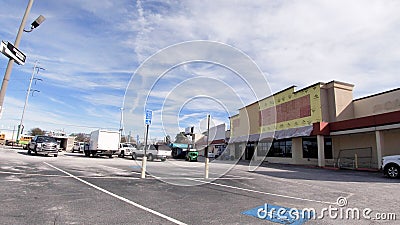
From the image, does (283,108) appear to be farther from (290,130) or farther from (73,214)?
(73,214)

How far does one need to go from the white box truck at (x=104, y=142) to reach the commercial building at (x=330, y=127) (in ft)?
60.1

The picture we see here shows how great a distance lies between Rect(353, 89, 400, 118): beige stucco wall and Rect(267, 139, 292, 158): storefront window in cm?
762

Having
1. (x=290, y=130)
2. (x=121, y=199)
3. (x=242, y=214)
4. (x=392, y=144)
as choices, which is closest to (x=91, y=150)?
(x=290, y=130)

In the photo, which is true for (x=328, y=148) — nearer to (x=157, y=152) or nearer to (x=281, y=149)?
(x=281, y=149)

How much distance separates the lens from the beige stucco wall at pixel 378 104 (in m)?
20.8

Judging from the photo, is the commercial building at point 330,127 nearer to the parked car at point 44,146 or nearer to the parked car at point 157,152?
the parked car at point 157,152

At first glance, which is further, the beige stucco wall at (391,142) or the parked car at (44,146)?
the parked car at (44,146)

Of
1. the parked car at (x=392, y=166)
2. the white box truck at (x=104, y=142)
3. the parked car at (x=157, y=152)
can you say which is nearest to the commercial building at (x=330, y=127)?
the parked car at (x=392, y=166)

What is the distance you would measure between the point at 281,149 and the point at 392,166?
54.1ft

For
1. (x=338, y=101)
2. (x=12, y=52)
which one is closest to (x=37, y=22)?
(x=12, y=52)

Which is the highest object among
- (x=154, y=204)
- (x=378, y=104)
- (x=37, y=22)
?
(x=378, y=104)

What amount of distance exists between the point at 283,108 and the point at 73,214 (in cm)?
2818

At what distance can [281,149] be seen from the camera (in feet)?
99.2

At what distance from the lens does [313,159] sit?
2495cm
